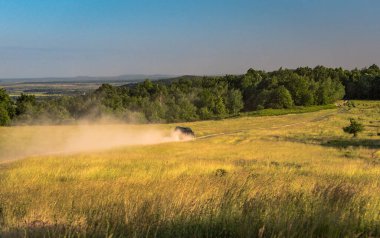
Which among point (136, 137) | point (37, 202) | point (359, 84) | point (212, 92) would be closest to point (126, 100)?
point (212, 92)

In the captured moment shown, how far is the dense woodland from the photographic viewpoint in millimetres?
104875

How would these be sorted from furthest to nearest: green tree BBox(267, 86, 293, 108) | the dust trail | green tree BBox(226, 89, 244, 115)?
green tree BBox(226, 89, 244, 115), green tree BBox(267, 86, 293, 108), the dust trail

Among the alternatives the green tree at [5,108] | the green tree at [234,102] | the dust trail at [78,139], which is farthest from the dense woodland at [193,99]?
the dust trail at [78,139]

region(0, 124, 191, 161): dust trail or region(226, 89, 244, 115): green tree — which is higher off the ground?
region(0, 124, 191, 161): dust trail

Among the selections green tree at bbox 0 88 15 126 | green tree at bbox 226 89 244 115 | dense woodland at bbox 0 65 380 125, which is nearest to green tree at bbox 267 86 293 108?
dense woodland at bbox 0 65 380 125

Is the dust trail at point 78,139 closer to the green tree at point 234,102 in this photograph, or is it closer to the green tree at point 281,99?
the green tree at point 281,99

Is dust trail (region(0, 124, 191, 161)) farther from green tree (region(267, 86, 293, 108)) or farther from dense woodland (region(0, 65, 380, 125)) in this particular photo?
green tree (region(267, 86, 293, 108))

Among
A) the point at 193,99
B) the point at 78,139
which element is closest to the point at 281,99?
the point at 193,99

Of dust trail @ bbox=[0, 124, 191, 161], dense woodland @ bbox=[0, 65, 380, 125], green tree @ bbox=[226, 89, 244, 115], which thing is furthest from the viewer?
green tree @ bbox=[226, 89, 244, 115]

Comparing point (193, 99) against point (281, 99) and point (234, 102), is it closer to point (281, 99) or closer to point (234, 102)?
point (234, 102)

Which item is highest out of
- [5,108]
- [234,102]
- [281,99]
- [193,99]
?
[5,108]

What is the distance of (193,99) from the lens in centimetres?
14138

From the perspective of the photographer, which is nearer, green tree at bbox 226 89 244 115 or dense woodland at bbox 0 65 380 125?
dense woodland at bbox 0 65 380 125

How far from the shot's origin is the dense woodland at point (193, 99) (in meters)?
105
